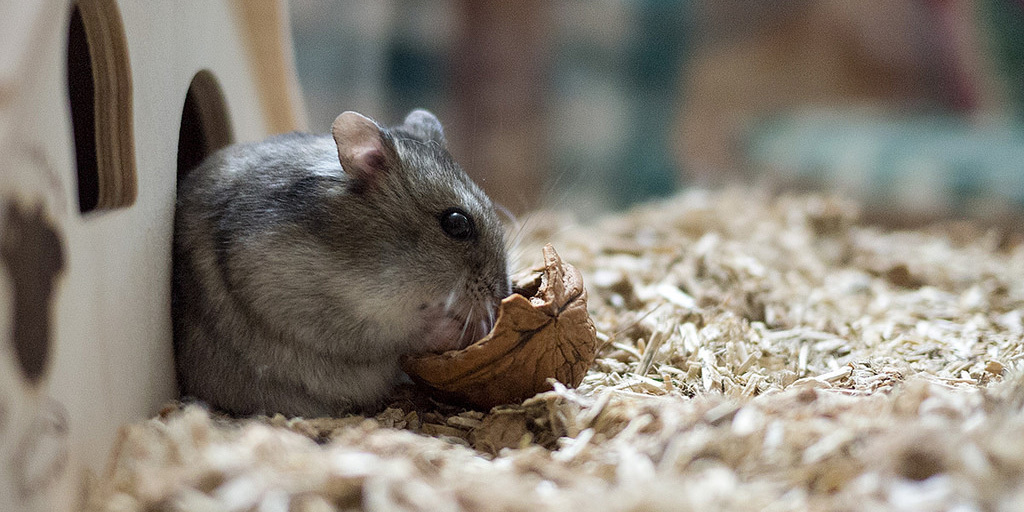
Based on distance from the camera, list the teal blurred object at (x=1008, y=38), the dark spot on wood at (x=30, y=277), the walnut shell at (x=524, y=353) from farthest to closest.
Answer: the teal blurred object at (x=1008, y=38), the walnut shell at (x=524, y=353), the dark spot on wood at (x=30, y=277)

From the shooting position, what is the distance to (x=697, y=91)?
6137mm

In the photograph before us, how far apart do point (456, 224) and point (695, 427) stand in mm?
717

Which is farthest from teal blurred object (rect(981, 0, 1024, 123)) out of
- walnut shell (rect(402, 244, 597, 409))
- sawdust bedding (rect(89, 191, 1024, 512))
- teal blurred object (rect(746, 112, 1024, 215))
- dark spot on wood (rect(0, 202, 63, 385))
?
dark spot on wood (rect(0, 202, 63, 385))

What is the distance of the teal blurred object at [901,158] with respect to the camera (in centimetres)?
539

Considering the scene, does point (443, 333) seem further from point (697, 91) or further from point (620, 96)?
point (697, 91)

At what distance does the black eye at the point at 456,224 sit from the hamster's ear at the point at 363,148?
170mm

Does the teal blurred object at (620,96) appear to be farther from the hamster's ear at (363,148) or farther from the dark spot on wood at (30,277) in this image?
the dark spot on wood at (30,277)

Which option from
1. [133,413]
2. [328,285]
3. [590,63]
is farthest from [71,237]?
[590,63]

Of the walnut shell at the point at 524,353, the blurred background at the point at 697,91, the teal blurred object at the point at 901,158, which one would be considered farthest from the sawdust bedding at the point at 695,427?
the blurred background at the point at 697,91

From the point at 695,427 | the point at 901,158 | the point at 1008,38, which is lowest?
the point at 901,158

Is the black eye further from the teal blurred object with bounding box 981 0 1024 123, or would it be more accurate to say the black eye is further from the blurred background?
the teal blurred object with bounding box 981 0 1024 123

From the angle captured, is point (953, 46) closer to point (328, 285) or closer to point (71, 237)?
point (328, 285)

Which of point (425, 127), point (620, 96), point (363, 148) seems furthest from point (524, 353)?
point (620, 96)

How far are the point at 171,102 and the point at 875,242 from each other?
323cm
